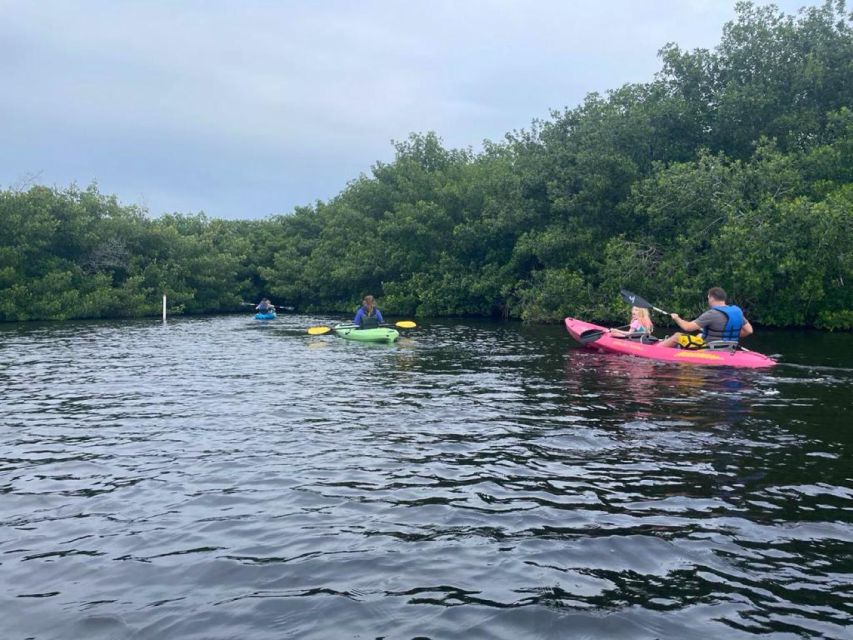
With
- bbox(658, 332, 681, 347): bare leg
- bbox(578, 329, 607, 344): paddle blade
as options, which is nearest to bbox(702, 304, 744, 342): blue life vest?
bbox(658, 332, 681, 347): bare leg

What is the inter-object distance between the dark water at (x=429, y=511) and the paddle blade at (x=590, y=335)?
5.58 metres

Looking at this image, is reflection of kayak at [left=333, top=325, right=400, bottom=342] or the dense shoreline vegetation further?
the dense shoreline vegetation

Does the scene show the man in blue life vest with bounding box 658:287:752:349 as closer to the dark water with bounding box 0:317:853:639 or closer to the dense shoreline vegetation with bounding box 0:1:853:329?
the dark water with bounding box 0:317:853:639

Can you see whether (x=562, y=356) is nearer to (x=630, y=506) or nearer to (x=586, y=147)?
(x=630, y=506)

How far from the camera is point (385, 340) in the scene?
21.0 m

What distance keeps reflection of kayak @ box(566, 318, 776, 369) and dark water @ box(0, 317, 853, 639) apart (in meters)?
1.60

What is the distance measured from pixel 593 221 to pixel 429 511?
27.4m

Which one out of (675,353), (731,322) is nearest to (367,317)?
(675,353)

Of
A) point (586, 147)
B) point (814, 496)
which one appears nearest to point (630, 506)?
point (814, 496)

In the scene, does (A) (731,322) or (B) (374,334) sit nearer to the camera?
(A) (731,322)

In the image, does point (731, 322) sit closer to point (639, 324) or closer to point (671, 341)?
point (671, 341)

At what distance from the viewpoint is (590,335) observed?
1805 cm

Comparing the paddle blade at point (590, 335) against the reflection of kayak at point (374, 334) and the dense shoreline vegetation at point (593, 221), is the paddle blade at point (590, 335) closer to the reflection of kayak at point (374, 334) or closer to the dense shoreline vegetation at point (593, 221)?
the reflection of kayak at point (374, 334)

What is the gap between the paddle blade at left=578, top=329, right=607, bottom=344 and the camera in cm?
1789
